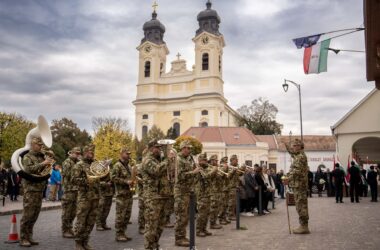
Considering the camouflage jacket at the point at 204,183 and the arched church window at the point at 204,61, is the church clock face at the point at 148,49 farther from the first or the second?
the camouflage jacket at the point at 204,183

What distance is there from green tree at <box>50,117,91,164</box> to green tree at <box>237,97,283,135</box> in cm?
3434

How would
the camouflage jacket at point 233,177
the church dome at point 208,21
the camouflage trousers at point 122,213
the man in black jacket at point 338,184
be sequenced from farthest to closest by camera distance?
the church dome at point 208,21, the man in black jacket at point 338,184, the camouflage jacket at point 233,177, the camouflage trousers at point 122,213

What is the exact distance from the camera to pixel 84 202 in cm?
738

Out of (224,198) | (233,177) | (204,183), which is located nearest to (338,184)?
(233,177)

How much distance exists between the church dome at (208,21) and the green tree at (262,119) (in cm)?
1735

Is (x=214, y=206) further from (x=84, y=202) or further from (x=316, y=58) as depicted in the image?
(x=316, y=58)

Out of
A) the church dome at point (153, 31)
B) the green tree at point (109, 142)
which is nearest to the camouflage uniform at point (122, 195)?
the green tree at point (109, 142)

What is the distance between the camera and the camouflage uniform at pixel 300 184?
9.48 meters

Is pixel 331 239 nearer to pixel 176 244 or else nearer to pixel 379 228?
pixel 379 228

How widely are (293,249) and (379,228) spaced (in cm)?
394

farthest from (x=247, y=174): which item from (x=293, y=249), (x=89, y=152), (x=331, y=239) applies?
(x=89, y=152)

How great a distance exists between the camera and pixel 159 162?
6922 millimetres

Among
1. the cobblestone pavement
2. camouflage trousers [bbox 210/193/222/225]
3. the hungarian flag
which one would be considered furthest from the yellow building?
camouflage trousers [bbox 210/193/222/225]

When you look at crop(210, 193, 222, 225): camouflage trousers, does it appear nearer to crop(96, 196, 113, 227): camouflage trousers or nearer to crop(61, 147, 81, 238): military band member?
crop(96, 196, 113, 227): camouflage trousers
